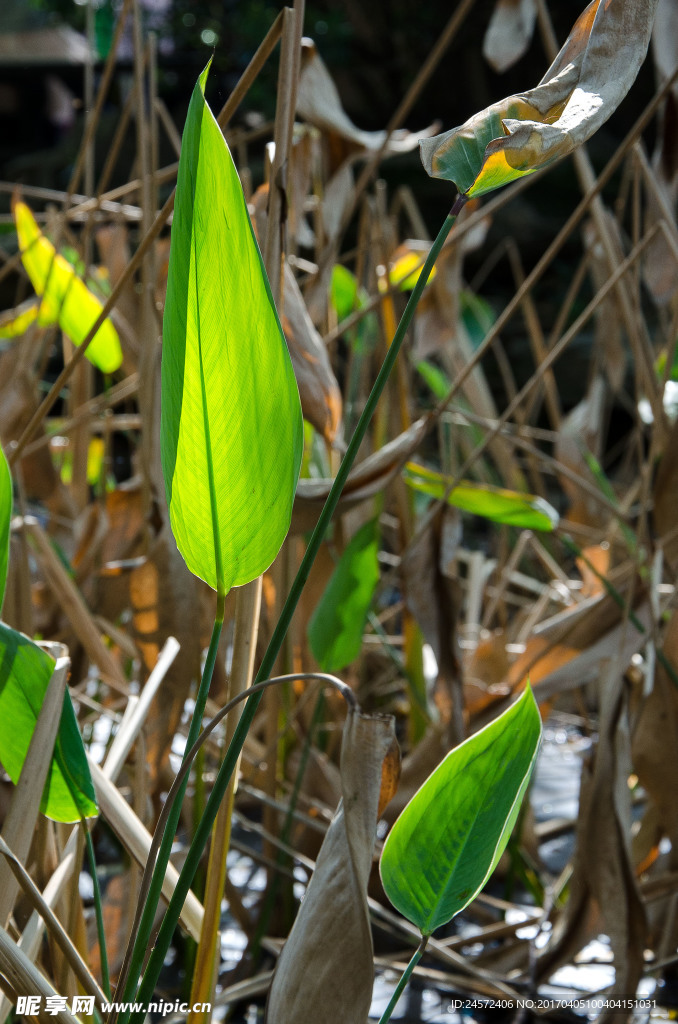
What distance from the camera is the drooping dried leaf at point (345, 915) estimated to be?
218mm

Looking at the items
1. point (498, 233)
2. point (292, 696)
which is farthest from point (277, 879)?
point (498, 233)

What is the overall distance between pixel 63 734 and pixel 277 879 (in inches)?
12.0

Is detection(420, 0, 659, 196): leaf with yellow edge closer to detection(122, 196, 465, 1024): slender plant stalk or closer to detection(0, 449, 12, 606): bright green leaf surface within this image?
detection(122, 196, 465, 1024): slender plant stalk

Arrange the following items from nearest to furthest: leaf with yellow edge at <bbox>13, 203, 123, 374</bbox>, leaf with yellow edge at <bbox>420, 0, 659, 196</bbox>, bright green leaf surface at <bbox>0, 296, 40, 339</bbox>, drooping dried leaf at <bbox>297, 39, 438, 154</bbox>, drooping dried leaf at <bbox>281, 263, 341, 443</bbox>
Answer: leaf with yellow edge at <bbox>420, 0, 659, 196</bbox>, drooping dried leaf at <bbox>281, 263, 341, 443</bbox>, drooping dried leaf at <bbox>297, 39, 438, 154</bbox>, leaf with yellow edge at <bbox>13, 203, 123, 374</bbox>, bright green leaf surface at <bbox>0, 296, 40, 339</bbox>

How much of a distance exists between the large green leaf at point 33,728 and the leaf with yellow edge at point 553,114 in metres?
0.18

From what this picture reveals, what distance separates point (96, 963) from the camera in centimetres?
44

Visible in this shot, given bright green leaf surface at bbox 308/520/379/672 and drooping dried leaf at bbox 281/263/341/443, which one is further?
bright green leaf surface at bbox 308/520/379/672

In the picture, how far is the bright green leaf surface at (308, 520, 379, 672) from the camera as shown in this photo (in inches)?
19.1

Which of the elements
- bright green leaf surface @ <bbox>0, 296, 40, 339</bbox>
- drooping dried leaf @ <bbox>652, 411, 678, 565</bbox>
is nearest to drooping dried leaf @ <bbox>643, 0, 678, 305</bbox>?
drooping dried leaf @ <bbox>652, 411, 678, 565</bbox>

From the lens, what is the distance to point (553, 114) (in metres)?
0.20

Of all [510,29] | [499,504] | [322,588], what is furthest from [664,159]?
[322,588]

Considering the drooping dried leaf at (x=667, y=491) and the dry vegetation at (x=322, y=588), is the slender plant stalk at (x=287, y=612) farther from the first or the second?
the drooping dried leaf at (x=667, y=491)

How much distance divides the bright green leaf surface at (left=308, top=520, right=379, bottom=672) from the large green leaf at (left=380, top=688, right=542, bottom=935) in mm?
247

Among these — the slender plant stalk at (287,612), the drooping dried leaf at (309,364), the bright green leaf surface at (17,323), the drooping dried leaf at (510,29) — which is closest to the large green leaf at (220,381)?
the slender plant stalk at (287,612)
